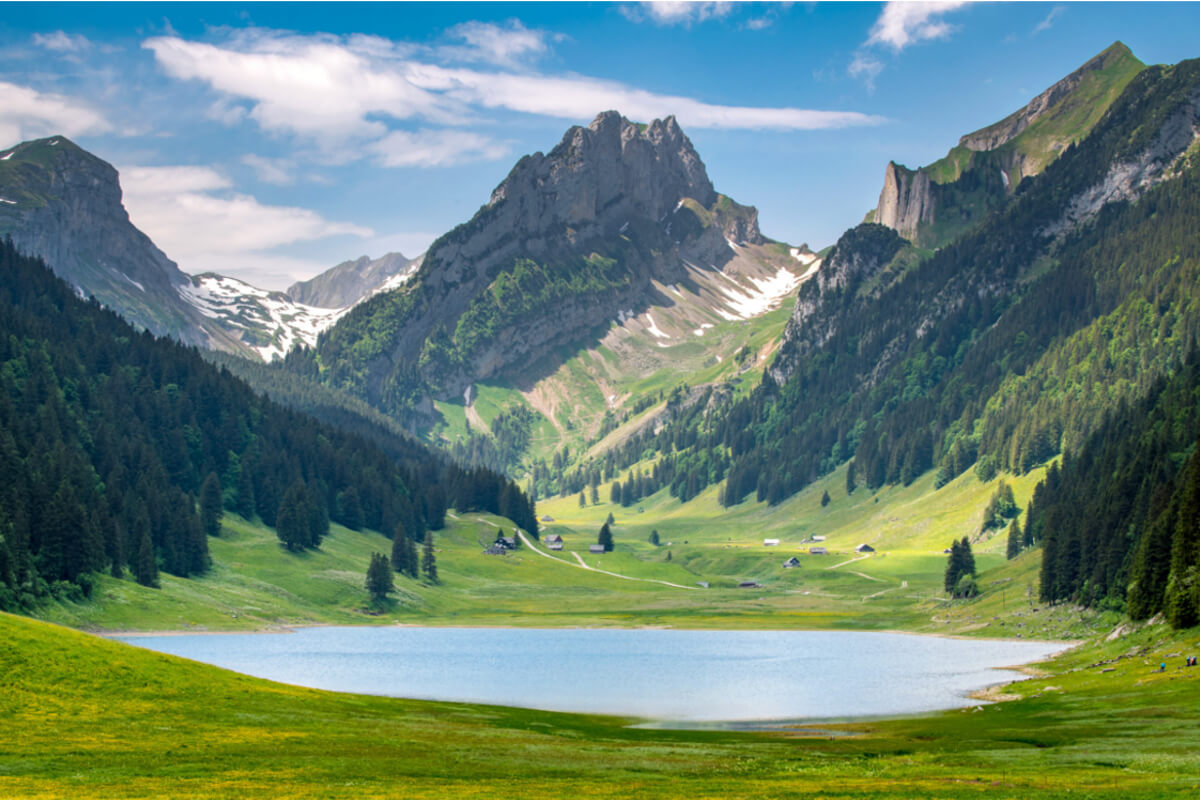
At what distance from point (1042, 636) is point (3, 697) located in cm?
10724

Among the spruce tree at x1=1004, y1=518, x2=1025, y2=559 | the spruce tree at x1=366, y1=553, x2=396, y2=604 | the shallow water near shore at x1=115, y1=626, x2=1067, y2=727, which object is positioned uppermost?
the spruce tree at x1=1004, y1=518, x2=1025, y2=559

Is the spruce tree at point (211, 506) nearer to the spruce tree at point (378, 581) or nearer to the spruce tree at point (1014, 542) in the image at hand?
the spruce tree at point (378, 581)

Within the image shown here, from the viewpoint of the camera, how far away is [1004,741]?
53.7m

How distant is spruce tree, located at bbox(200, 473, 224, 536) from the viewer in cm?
17662

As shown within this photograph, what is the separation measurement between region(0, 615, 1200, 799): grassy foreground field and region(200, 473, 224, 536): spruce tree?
388 feet

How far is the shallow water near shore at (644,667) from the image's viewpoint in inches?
3285

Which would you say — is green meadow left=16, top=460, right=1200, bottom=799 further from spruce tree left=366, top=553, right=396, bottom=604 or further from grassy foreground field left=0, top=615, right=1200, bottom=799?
spruce tree left=366, top=553, right=396, bottom=604

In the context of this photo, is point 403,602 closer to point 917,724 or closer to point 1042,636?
point 1042,636

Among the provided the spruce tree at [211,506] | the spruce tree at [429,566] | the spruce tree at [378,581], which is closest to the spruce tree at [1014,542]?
the spruce tree at [429,566]

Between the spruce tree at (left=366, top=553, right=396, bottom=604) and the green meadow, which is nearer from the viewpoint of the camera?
the green meadow

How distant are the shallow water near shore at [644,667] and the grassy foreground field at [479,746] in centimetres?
1303

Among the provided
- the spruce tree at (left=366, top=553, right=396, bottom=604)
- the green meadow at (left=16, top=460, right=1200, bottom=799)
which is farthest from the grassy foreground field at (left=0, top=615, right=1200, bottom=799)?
the spruce tree at (left=366, top=553, right=396, bottom=604)

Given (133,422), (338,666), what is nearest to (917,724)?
(338,666)

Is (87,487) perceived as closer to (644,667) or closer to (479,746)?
(644,667)
